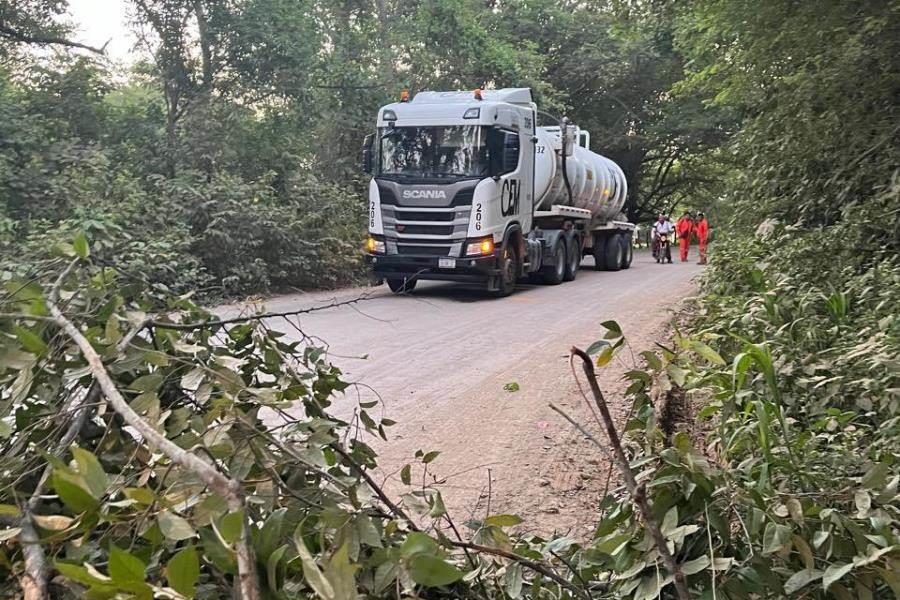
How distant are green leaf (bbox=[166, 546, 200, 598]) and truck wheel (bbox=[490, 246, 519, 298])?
12362mm

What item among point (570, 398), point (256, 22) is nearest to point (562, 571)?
point (570, 398)

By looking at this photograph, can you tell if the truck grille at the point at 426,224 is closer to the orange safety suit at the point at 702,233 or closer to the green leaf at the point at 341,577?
the green leaf at the point at 341,577

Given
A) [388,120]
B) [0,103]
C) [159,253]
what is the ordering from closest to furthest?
[159,253] → [0,103] → [388,120]

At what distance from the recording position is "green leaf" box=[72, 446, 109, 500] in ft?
4.31

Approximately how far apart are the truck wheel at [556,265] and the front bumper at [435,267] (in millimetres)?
2794

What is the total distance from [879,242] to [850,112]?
78.4 inches

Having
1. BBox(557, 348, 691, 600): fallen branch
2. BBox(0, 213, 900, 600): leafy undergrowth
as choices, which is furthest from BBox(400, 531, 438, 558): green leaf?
BBox(557, 348, 691, 600): fallen branch

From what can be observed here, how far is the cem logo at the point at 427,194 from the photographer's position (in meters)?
13.0

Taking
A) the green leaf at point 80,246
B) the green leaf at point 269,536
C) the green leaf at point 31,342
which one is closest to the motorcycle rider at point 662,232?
the green leaf at point 80,246

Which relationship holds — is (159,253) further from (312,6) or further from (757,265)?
(312,6)

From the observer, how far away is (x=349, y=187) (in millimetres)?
18406

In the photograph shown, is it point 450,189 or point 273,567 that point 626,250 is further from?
point 273,567

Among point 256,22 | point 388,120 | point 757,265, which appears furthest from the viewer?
point 256,22

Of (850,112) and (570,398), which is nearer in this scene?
(570,398)
